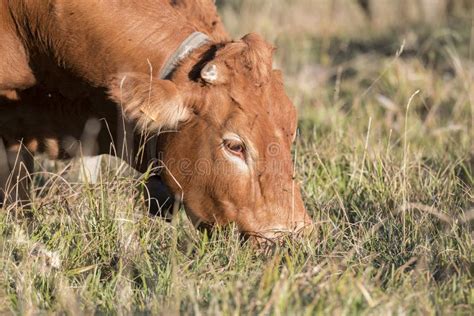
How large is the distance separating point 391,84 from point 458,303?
455 centimetres

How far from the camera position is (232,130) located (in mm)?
4758

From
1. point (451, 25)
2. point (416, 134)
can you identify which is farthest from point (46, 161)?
point (451, 25)

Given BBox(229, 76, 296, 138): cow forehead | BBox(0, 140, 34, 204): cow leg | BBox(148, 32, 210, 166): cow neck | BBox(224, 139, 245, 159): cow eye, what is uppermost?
BBox(148, 32, 210, 166): cow neck

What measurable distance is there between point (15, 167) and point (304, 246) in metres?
1.95

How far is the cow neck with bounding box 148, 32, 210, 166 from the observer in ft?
16.3

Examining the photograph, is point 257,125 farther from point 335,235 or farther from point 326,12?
point 326,12

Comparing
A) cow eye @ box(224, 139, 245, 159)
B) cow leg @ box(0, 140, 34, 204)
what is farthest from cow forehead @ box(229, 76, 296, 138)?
cow leg @ box(0, 140, 34, 204)

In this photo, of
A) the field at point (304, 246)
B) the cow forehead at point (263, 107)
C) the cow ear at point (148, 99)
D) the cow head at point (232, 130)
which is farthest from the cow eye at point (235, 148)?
the field at point (304, 246)

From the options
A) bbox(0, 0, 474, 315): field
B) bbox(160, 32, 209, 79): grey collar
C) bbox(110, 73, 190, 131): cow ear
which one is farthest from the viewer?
bbox(160, 32, 209, 79): grey collar

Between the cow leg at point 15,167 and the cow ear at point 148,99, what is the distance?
1098mm

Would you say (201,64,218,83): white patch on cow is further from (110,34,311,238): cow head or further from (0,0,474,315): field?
(0,0,474,315): field

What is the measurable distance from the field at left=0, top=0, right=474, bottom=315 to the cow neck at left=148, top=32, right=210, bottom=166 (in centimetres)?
23

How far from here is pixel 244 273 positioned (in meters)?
4.44

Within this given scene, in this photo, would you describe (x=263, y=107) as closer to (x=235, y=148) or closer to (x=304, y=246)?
(x=235, y=148)
